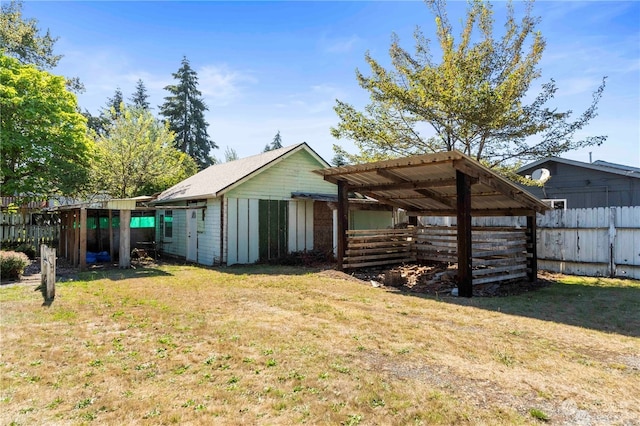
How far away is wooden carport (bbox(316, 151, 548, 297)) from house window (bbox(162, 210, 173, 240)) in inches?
414

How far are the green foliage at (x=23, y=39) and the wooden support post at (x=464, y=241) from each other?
25.1 meters

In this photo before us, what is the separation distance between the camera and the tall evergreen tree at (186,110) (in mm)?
38031

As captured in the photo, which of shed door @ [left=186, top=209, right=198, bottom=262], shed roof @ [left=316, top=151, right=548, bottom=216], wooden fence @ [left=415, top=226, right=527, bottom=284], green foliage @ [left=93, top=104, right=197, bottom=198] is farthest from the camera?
green foliage @ [left=93, top=104, right=197, bottom=198]

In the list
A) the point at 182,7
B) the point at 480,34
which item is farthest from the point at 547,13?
the point at 182,7

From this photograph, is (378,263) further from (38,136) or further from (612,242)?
(38,136)

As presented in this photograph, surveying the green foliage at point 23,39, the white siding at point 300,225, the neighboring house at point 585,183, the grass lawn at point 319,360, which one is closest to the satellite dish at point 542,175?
the neighboring house at point 585,183

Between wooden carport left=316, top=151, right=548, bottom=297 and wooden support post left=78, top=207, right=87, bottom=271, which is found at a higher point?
wooden carport left=316, top=151, right=548, bottom=297

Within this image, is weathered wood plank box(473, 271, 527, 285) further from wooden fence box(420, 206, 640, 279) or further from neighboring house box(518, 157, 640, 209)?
neighboring house box(518, 157, 640, 209)

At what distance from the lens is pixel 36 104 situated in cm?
1420

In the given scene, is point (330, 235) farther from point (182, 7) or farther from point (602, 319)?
point (602, 319)

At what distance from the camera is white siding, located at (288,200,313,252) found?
51.7 ft

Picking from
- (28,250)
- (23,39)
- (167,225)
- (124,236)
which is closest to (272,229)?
(124,236)

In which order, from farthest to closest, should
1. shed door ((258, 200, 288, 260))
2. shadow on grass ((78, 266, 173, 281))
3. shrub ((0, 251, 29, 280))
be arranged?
shed door ((258, 200, 288, 260)), shadow on grass ((78, 266, 173, 281)), shrub ((0, 251, 29, 280))

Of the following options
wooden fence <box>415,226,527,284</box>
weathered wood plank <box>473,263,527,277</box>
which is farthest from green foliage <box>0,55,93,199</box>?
weathered wood plank <box>473,263,527,277</box>
